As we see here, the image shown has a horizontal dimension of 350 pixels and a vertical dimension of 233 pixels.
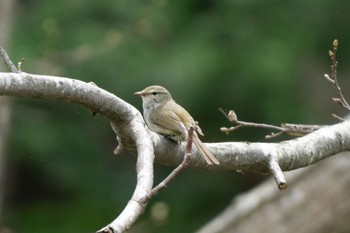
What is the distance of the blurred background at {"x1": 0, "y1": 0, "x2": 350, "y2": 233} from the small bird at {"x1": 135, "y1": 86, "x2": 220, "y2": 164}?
4.17 meters

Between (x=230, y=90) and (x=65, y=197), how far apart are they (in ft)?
7.11

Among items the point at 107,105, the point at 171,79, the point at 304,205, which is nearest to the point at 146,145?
the point at 107,105

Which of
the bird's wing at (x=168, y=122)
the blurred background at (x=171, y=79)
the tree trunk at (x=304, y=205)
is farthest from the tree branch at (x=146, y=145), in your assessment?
the blurred background at (x=171, y=79)

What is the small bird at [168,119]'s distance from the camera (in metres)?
3.91

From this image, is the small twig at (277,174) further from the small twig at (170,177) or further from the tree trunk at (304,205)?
the tree trunk at (304,205)

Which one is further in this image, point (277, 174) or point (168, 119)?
point (168, 119)

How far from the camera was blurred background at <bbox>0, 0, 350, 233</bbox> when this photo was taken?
31.4 feet

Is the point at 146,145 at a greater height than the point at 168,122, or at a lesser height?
greater

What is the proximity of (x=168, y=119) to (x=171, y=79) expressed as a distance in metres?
5.05

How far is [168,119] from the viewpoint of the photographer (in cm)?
438

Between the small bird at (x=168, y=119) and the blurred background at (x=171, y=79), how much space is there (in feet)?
13.7

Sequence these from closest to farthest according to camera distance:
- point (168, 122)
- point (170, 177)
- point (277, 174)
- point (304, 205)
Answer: point (170, 177) → point (277, 174) → point (168, 122) → point (304, 205)

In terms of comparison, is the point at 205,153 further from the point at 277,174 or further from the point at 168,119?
the point at 168,119

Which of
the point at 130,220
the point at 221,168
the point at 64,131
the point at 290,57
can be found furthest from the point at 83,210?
the point at 130,220
